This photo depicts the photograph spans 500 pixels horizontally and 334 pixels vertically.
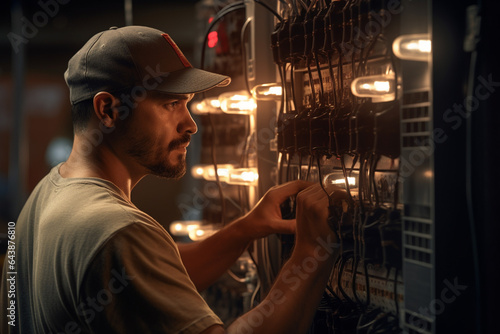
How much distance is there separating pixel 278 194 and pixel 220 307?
3.68 feet

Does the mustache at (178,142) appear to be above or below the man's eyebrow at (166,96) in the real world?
below

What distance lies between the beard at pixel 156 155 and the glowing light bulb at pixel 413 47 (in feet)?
2.05

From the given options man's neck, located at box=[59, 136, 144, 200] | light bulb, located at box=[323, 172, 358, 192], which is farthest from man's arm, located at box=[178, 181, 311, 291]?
man's neck, located at box=[59, 136, 144, 200]

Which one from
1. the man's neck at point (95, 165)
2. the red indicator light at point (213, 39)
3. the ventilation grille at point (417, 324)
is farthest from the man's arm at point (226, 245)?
the red indicator light at point (213, 39)

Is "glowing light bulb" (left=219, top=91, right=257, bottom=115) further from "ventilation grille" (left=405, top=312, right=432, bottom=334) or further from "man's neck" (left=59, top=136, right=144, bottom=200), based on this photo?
"ventilation grille" (left=405, top=312, right=432, bottom=334)

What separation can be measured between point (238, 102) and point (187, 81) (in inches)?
20.4

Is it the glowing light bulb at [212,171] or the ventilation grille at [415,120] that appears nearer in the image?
the ventilation grille at [415,120]

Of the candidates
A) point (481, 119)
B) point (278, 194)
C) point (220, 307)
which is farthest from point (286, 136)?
point (220, 307)

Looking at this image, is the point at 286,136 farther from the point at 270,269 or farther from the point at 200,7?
the point at 200,7

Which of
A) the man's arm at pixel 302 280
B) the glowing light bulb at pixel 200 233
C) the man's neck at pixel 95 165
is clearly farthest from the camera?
the glowing light bulb at pixel 200 233

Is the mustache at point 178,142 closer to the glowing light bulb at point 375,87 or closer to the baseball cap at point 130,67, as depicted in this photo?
the baseball cap at point 130,67

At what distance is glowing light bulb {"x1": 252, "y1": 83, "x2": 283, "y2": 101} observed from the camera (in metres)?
1.71

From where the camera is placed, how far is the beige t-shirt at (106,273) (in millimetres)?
1089

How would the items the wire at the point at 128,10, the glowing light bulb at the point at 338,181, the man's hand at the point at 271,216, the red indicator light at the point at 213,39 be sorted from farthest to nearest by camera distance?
the wire at the point at 128,10 < the red indicator light at the point at 213,39 < the man's hand at the point at 271,216 < the glowing light bulb at the point at 338,181
